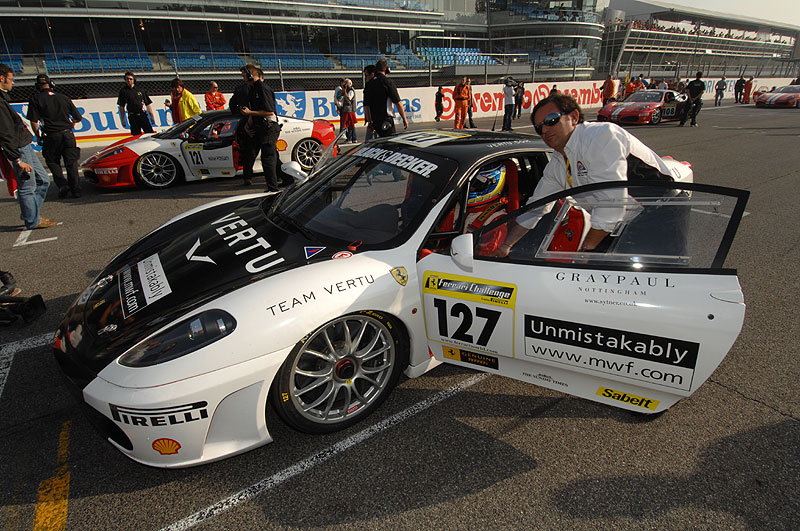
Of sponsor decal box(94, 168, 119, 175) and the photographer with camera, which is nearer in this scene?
sponsor decal box(94, 168, 119, 175)

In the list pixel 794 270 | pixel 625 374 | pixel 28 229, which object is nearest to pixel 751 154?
pixel 794 270

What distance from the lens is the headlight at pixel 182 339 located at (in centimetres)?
198

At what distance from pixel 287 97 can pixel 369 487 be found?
14.5 meters

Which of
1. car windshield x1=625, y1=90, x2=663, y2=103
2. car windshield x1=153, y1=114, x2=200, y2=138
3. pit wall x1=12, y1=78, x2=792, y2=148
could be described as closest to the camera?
car windshield x1=153, y1=114, x2=200, y2=138

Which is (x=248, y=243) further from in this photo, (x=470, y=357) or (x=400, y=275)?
(x=470, y=357)

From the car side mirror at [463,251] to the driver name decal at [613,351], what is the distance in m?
0.38

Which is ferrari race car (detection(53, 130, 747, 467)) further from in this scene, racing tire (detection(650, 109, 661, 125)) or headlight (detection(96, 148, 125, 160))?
racing tire (detection(650, 109, 661, 125))

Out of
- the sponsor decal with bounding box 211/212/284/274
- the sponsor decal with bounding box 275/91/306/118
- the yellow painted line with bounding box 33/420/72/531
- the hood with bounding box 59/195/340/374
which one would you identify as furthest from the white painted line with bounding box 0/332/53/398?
the sponsor decal with bounding box 275/91/306/118

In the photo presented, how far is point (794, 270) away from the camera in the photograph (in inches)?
168

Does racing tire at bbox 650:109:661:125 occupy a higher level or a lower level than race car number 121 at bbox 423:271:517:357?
lower

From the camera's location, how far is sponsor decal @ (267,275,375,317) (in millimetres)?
2109

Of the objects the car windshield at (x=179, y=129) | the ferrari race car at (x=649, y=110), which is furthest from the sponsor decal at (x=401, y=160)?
the ferrari race car at (x=649, y=110)

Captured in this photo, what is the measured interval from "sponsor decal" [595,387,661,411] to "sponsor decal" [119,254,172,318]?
2144mm

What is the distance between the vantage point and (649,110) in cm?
1559
